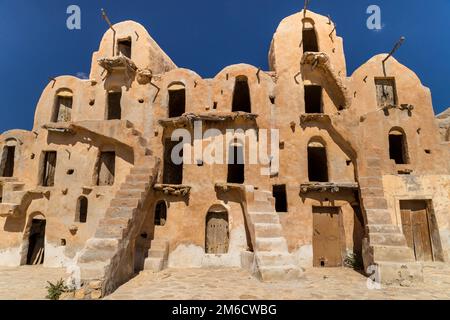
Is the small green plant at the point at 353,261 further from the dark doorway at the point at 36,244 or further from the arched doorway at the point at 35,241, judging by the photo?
the dark doorway at the point at 36,244

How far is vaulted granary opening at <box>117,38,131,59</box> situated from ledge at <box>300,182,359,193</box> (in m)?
14.1

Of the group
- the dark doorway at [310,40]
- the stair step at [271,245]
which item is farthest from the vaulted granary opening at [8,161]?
the dark doorway at [310,40]

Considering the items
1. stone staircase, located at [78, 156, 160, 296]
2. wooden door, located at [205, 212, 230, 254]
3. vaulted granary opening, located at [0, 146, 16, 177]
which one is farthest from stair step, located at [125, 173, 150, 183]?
vaulted granary opening, located at [0, 146, 16, 177]

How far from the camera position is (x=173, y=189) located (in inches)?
643

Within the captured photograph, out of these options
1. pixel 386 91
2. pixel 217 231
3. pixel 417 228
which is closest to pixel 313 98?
pixel 386 91

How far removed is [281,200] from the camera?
18.5 metres

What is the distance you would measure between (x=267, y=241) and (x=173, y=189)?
18.8ft

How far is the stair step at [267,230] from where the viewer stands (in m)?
13.7

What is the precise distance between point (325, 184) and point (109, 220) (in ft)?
33.8

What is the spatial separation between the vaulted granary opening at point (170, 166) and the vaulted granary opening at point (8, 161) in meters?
9.94

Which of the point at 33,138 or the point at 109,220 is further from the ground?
the point at 33,138
